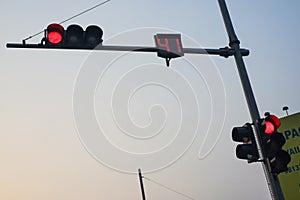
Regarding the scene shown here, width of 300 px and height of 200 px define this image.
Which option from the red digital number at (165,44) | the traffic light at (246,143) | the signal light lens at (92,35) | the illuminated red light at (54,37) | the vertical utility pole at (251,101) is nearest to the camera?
the illuminated red light at (54,37)

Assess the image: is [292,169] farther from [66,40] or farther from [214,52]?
[66,40]

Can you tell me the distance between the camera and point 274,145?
6375mm

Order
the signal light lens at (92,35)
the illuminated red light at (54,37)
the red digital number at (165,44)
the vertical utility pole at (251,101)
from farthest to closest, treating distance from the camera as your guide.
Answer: the red digital number at (165,44), the vertical utility pole at (251,101), the signal light lens at (92,35), the illuminated red light at (54,37)

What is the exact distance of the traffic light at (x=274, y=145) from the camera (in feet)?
20.6

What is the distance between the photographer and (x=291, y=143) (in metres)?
14.1

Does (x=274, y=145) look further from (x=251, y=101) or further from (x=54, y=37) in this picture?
(x=54, y=37)

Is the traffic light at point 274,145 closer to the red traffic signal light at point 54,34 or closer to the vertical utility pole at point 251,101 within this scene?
the vertical utility pole at point 251,101

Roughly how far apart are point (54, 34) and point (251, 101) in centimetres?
354

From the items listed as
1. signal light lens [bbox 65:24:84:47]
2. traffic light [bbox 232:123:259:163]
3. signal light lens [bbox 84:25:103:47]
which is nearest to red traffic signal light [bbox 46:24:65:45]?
signal light lens [bbox 65:24:84:47]

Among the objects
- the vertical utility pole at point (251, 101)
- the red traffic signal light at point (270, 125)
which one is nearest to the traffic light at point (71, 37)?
the vertical utility pole at point (251, 101)

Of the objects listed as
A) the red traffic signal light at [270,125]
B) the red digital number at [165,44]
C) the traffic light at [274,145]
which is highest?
the red digital number at [165,44]

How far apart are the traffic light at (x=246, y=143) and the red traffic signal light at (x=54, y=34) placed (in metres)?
3.26

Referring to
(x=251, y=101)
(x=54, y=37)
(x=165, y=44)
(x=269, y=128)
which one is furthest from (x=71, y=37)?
(x=269, y=128)

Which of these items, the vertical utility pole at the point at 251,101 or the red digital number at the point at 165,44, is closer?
the vertical utility pole at the point at 251,101
